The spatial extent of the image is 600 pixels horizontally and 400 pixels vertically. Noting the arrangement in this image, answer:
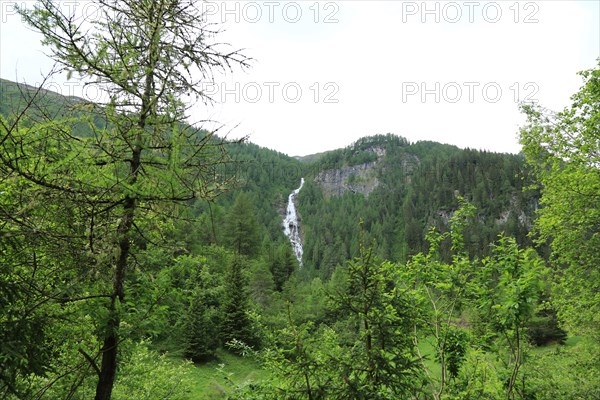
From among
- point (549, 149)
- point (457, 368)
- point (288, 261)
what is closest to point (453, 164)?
point (288, 261)

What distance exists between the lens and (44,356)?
12.4 feet

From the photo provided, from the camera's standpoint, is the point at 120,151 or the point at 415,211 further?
the point at 415,211

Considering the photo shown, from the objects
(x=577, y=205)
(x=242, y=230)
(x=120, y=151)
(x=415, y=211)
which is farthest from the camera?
(x=415, y=211)

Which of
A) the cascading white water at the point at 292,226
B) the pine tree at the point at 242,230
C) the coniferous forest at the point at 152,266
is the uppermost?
the coniferous forest at the point at 152,266

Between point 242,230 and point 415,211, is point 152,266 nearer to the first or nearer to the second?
point 242,230

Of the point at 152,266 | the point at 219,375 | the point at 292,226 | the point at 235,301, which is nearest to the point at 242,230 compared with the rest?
the point at 235,301

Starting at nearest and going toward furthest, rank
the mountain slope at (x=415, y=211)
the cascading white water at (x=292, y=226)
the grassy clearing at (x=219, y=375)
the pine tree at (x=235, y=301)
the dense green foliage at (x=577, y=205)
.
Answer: the dense green foliage at (x=577, y=205) → the grassy clearing at (x=219, y=375) → the pine tree at (x=235, y=301) → the mountain slope at (x=415, y=211) → the cascading white water at (x=292, y=226)

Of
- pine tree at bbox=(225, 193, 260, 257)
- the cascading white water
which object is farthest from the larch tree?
the cascading white water

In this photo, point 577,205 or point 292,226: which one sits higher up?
point 577,205

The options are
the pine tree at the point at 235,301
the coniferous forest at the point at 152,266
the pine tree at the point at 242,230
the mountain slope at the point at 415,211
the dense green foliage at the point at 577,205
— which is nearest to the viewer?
the coniferous forest at the point at 152,266

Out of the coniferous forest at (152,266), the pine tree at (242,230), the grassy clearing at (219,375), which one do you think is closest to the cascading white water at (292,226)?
the pine tree at (242,230)

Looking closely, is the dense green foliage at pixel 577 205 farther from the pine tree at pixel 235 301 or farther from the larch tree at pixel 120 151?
the pine tree at pixel 235 301

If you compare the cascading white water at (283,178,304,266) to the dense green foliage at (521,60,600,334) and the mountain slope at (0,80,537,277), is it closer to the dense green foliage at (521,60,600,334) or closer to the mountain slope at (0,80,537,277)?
the mountain slope at (0,80,537,277)

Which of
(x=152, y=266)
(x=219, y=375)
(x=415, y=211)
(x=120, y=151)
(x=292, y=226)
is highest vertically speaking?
(x=120, y=151)
